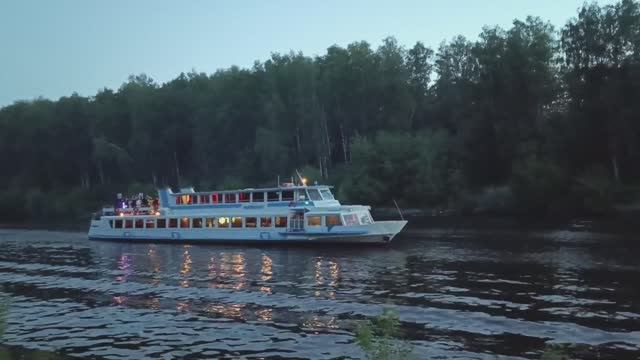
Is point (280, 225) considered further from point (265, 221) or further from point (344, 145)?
point (344, 145)

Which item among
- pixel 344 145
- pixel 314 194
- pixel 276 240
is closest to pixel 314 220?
pixel 314 194

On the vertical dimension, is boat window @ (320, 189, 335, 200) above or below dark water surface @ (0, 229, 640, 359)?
above

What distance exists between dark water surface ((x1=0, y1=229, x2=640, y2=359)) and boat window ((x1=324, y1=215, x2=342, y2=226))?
220 cm

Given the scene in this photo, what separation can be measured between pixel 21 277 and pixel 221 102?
8524 centimetres

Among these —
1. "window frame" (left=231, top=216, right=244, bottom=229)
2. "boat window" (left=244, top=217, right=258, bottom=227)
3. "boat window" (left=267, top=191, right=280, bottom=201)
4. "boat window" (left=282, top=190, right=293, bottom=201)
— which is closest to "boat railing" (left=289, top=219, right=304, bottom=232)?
"boat window" (left=282, top=190, right=293, bottom=201)

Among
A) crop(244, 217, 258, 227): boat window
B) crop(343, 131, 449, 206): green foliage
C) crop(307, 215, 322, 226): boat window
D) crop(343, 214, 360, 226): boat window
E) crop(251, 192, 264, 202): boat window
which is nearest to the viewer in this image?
crop(343, 214, 360, 226): boat window

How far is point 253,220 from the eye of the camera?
54.4 meters

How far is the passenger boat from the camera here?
49281mm

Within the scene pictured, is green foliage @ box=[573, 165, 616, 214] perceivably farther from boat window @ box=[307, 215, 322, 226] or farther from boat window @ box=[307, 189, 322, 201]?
boat window @ box=[307, 215, 322, 226]

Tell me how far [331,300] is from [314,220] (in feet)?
73.8

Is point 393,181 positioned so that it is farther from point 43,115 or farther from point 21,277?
point 43,115

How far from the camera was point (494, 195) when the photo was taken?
79.0 m

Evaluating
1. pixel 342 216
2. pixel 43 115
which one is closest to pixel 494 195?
pixel 342 216

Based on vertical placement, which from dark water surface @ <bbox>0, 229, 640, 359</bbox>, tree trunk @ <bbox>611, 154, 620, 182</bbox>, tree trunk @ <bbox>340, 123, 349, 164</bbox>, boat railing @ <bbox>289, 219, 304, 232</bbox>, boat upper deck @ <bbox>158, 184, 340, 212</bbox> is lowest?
dark water surface @ <bbox>0, 229, 640, 359</bbox>
